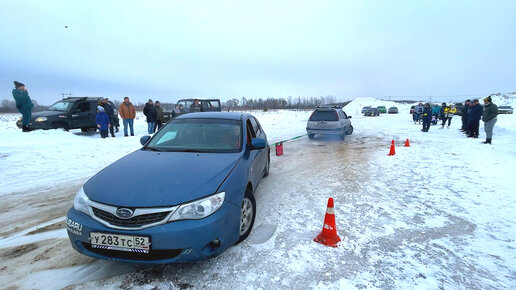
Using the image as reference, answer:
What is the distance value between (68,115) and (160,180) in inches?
487

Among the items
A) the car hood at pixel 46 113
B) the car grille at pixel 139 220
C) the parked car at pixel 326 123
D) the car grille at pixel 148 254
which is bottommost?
the car grille at pixel 148 254

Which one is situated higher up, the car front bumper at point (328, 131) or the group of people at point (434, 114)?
the group of people at point (434, 114)

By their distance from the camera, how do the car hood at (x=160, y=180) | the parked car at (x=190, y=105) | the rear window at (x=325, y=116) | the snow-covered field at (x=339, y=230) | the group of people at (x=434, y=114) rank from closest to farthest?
the car hood at (x=160, y=180) < the snow-covered field at (x=339, y=230) < the rear window at (x=325, y=116) < the group of people at (x=434, y=114) < the parked car at (x=190, y=105)

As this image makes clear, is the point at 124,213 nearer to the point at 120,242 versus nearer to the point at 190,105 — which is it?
the point at 120,242

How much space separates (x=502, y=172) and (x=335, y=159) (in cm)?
392

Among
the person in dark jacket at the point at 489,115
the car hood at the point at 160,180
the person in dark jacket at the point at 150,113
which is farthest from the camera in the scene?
the person in dark jacket at the point at 150,113

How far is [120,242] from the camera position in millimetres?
2268

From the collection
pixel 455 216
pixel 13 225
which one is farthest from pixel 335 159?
pixel 13 225

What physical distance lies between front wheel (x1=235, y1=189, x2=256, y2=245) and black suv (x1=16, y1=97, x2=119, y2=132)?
12.3m

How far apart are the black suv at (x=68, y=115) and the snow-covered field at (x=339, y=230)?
16.7ft

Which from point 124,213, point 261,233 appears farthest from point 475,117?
point 124,213

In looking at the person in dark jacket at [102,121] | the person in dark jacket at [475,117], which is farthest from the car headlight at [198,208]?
the person in dark jacket at [475,117]

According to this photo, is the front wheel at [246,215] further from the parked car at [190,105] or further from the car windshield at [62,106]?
the parked car at [190,105]

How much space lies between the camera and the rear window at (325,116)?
37.1ft
